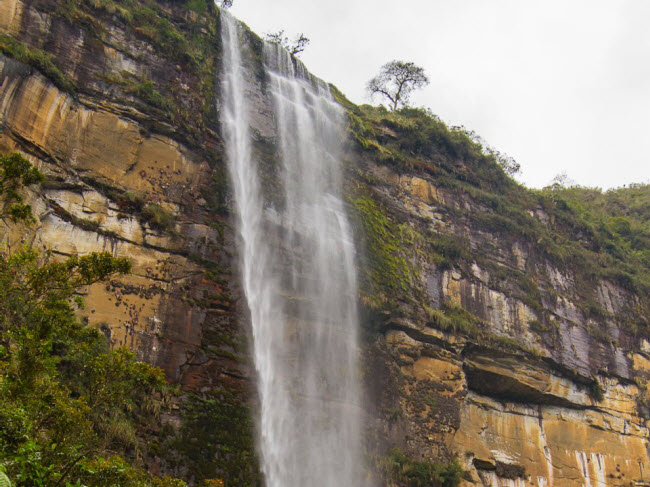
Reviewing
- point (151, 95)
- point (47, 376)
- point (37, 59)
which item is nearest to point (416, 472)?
point (47, 376)

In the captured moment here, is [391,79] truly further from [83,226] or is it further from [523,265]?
[83,226]

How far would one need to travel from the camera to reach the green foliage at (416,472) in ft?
50.6

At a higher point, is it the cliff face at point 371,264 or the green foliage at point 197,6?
the green foliage at point 197,6

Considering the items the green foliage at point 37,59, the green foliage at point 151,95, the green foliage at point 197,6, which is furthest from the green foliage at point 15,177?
the green foliage at point 197,6

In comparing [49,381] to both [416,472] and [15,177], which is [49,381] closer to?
[15,177]

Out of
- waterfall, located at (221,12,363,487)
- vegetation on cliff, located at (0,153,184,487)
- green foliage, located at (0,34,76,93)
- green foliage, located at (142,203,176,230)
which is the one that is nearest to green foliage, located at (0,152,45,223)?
vegetation on cliff, located at (0,153,184,487)

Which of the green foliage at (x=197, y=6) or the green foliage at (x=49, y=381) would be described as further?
the green foliage at (x=197, y=6)

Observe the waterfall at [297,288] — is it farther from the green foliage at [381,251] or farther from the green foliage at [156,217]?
the green foliage at [156,217]

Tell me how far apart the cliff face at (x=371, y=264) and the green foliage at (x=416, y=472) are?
0.78ft

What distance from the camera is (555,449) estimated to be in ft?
61.7

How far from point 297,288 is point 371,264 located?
3119 millimetres

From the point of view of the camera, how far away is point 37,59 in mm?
13094

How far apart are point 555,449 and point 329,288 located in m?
8.89

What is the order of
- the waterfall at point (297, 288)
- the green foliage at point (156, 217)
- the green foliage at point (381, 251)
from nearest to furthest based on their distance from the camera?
1. the green foliage at point (156, 217)
2. the waterfall at point (297, 288)
3. the green foliage at point (381, 251)
